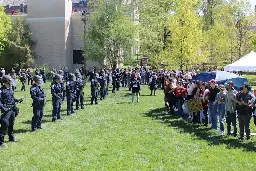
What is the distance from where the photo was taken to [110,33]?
130 ft

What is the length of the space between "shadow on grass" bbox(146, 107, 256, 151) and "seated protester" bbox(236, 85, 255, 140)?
490mm

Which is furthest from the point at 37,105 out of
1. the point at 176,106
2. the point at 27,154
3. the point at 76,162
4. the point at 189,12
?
the point at 189,12

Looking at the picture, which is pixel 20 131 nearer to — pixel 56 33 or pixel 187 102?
pixel 187 102

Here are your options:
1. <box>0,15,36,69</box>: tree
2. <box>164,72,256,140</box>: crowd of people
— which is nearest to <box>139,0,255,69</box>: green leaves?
<box>0,15,36,69</box>: tree

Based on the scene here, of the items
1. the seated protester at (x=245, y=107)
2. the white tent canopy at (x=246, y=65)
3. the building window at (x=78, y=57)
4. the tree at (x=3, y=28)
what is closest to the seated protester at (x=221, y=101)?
the seated protester at (x=245, y=107)

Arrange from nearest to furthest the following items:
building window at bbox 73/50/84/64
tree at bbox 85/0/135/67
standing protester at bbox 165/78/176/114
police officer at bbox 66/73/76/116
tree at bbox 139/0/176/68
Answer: standing protester at bbox 165/78/176/114 → police officer at bbox 66/73/76/116 → tree at bbox 139/0/176/68 → tree at bbox 85/0/135/67 → building window at bbox 73/50/84/64

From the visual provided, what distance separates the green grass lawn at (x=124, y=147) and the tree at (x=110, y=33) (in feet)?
83.4

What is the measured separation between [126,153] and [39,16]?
139 feet

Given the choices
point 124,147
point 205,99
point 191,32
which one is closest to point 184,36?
point 191,32

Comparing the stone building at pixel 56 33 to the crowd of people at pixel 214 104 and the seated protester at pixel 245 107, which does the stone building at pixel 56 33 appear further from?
the seated protester at pixel 245 107

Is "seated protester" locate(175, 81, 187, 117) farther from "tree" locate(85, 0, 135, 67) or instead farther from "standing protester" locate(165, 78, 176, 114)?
"tree" locate(85, 0, 135, 67)

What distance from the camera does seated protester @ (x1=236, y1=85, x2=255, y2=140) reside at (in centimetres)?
1041

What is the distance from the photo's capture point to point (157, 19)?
1512 inches

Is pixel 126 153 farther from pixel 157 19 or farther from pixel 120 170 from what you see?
pixel 157 19
